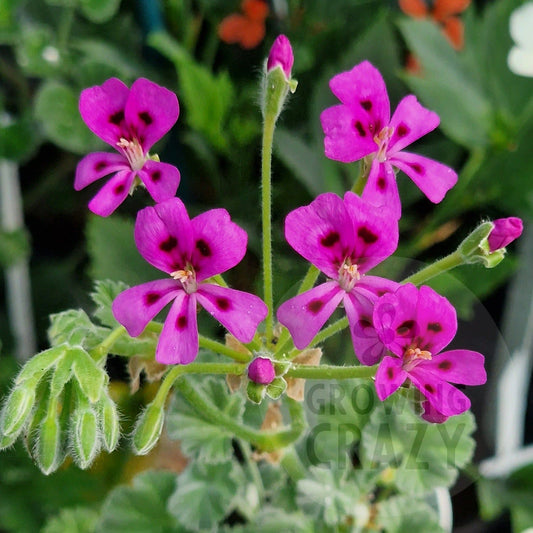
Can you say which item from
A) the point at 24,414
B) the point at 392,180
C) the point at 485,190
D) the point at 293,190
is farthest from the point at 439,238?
the point at 24,414

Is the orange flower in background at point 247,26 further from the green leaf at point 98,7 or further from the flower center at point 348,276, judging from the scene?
the flower center at point 348,276

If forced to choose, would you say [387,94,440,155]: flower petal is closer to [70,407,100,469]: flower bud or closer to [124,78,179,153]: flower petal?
[124,78,179,153]: flower petal

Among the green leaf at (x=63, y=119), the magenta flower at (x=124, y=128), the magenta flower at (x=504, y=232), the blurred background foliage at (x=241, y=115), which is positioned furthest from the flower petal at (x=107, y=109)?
the green leaf at (x=63, y=119)

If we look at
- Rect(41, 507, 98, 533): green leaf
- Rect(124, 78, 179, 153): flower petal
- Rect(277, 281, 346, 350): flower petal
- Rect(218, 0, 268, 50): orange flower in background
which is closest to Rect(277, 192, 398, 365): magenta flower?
Rect(277, 281, 346, 350): flower petal

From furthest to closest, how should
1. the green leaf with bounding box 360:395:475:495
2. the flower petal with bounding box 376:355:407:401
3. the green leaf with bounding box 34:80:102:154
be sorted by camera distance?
the green leaf with bounding box 34:80:102:154 < the green leaf with bounding box 360:395:475:495 < the flower petal with bounding box 376:355:407:401

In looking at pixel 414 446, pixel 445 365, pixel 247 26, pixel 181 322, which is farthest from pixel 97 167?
pixel 247 26

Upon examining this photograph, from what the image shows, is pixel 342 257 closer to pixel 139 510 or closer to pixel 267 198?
pixel 267 198
